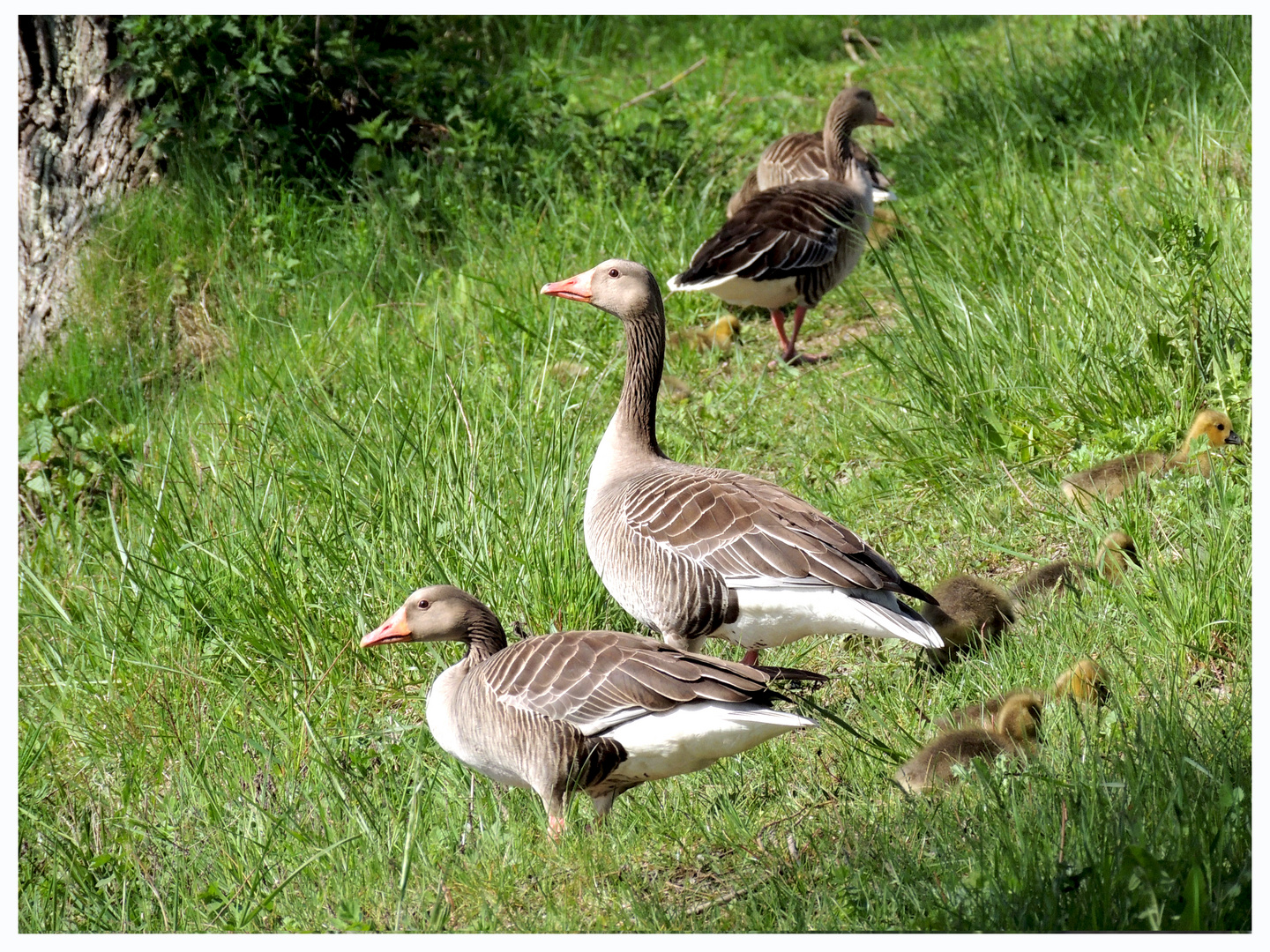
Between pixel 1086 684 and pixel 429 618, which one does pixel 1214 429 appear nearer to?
pixel 1086 684

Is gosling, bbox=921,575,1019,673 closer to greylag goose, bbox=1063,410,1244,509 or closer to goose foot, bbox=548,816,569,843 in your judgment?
greylag goose, bbox=1063,410,1244,509

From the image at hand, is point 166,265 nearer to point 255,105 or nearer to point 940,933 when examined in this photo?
point 255,105

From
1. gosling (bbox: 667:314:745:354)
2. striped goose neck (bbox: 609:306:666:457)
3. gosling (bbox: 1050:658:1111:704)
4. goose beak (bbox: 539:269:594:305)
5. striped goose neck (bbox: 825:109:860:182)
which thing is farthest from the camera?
striped goose neck (bbox: 825:109:860:182)

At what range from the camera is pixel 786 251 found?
24.4 ft

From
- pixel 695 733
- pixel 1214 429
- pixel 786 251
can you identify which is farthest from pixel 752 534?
pixel 786 251

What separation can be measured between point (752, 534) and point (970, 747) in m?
1.16

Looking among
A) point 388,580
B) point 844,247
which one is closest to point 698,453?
point 844,247

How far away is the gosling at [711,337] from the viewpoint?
8.09 m

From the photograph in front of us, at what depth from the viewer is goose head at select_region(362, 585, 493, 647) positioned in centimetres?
443

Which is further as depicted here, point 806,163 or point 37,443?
point 806,163

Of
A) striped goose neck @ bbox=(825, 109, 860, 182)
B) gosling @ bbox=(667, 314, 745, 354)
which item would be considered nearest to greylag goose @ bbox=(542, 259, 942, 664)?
gosling @ bbox=(667, 314, 745, 354)

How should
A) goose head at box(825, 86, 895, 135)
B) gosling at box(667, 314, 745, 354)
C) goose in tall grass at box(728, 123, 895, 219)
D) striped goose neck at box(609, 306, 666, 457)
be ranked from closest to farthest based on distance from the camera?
striped goose neck at box(609, 306, 666, 457)
gosling at box(667, 314, 745, 354)
goose head at box(825, 86, 895, 135)
goose in tall grass at box(728, 123, 895, 219)

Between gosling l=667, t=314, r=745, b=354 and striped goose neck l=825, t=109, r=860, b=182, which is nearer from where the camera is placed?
gosling l=667, t=314, r=745, b=354

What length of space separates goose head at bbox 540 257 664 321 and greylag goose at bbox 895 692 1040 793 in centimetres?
247
